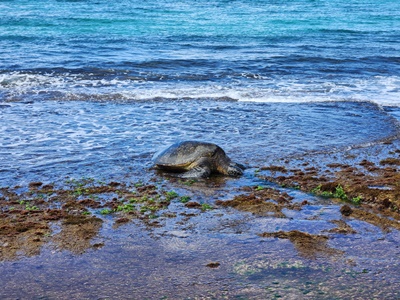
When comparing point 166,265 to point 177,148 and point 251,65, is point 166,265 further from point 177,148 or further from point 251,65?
point 251,65

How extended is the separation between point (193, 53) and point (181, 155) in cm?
1253

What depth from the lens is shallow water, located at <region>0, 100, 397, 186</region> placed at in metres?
7.75

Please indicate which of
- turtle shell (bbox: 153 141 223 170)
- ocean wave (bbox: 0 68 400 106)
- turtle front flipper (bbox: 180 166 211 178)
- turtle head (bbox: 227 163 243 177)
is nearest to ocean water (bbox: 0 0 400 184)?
ocean wave (bbox: 0 68 400 106)

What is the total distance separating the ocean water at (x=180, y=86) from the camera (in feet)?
28.7

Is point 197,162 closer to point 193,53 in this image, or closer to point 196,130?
point 196,130

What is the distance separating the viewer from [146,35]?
79.0 ft

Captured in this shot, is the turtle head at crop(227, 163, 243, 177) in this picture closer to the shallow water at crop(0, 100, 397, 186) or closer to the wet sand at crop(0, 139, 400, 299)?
the wet sand at crop(0, 139, 400, 299)

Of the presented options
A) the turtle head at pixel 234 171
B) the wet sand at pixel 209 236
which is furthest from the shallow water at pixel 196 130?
the turtle head at pixel 234 171

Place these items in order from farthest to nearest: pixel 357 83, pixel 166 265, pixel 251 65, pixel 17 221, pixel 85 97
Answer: pixel 251 65 → pixel 357 83 → pixel 85 97 → pixel 17 221 → pixel 166 265

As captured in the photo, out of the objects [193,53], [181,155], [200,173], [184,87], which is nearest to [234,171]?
[200,173]

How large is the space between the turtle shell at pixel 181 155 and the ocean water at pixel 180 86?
0.48 meters

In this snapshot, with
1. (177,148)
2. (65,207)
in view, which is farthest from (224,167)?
(65,207)

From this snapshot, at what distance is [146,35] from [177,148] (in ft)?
56.9

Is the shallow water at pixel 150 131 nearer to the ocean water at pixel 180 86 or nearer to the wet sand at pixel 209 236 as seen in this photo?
the ocean water at pixel 180 86
